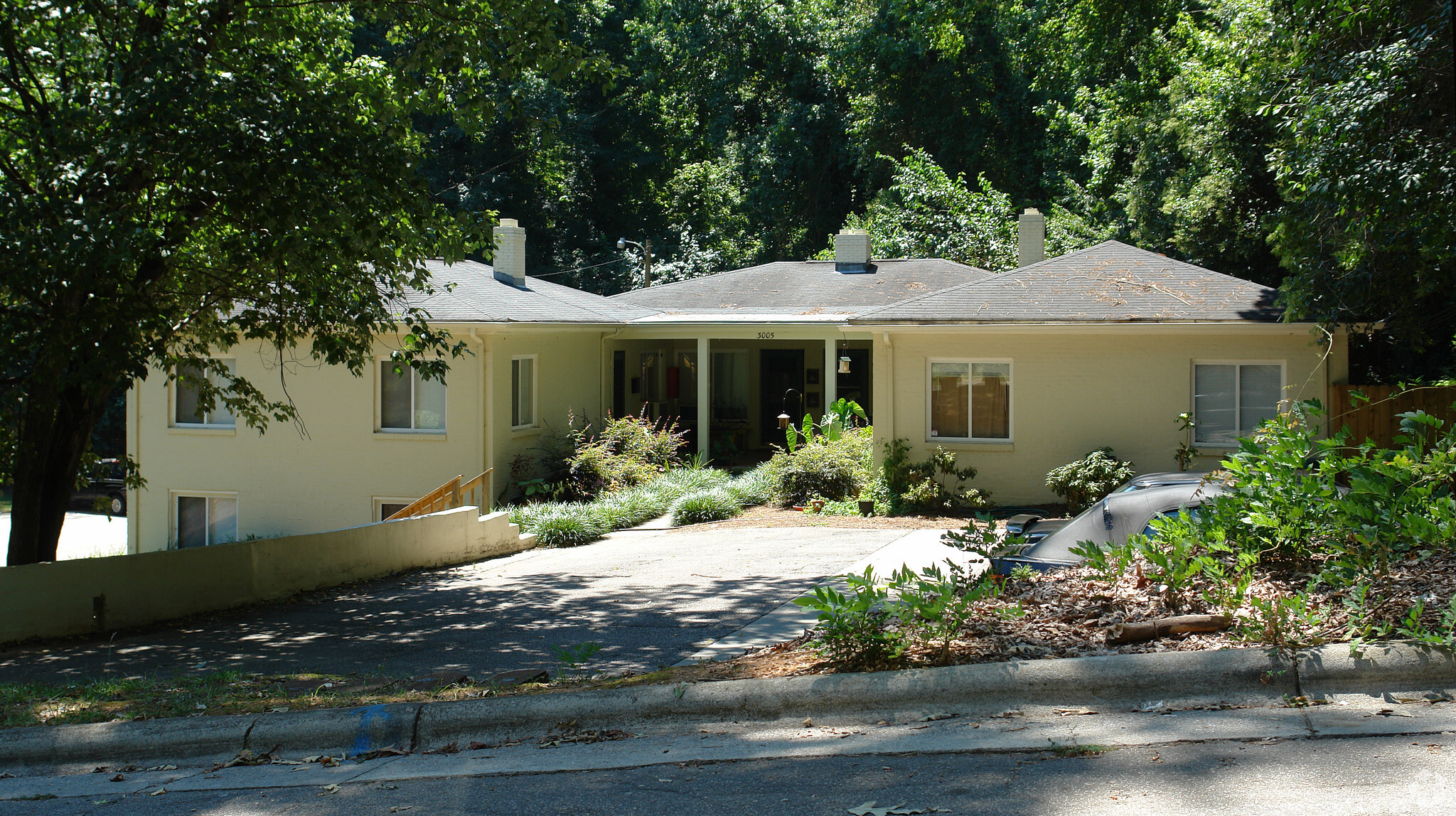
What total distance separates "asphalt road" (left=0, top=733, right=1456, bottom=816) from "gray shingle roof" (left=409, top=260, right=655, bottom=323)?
35.6ft

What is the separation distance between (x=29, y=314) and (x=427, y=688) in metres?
5.48

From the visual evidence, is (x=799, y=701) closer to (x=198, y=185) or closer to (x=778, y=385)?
(x=198, y=185)

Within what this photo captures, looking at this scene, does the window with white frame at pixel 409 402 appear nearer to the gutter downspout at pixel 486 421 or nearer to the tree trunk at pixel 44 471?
the gutter downspout at pixel 486 421

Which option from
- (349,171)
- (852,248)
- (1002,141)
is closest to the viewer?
(349,171)

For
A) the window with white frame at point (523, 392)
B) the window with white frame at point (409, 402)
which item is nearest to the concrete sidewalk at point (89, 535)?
the window with white frame at point (409, 402)

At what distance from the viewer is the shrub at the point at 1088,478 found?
49.3ft

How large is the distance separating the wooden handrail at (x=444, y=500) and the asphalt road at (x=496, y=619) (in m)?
1.43

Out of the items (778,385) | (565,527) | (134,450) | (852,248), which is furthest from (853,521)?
(134,450)

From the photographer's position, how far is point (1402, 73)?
35.5ft

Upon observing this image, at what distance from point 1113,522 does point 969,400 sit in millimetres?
8596

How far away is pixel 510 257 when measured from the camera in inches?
901

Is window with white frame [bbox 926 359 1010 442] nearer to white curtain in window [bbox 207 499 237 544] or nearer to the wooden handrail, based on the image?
the wooden handrail

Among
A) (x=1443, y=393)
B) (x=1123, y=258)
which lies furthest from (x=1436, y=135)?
(x=1123, y=258)

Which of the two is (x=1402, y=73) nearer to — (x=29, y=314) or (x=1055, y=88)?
(x=29, y=314)
